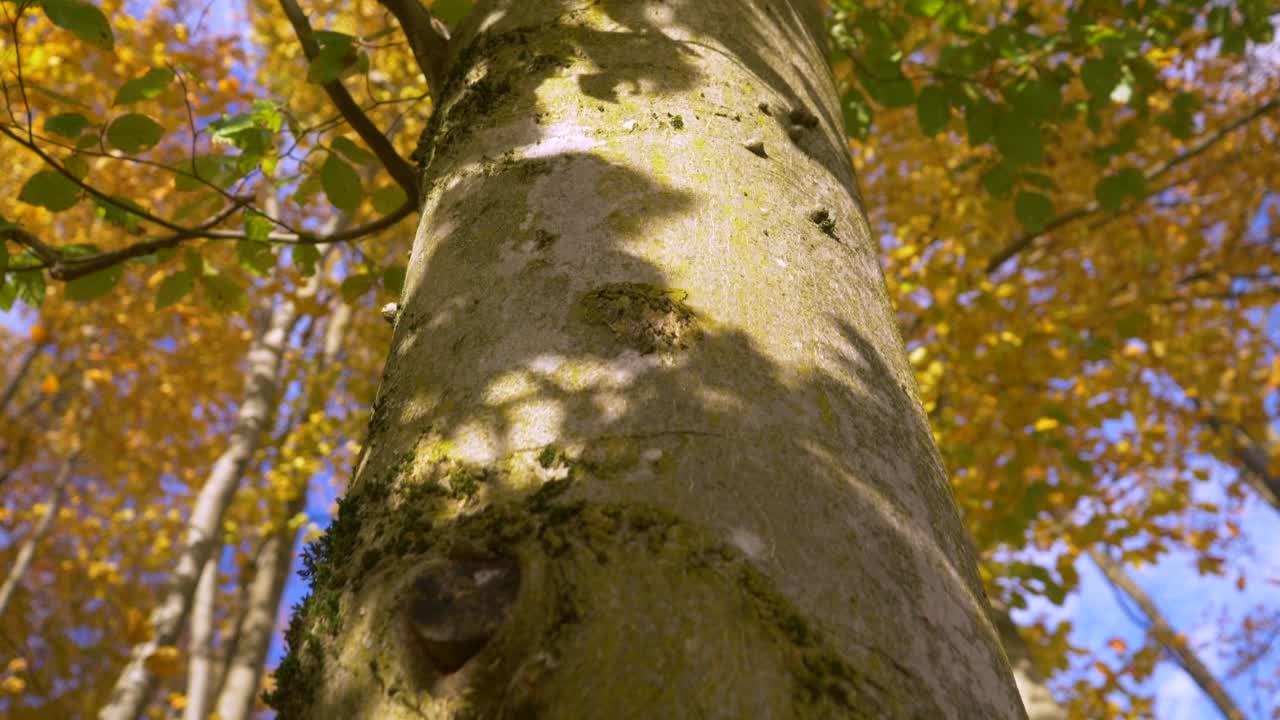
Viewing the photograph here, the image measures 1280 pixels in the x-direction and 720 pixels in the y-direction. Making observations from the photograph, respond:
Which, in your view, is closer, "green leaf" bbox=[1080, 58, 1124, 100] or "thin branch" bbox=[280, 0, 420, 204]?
"thin branch" bbox=[280, 0, 420, 204]

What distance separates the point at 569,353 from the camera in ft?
2.53

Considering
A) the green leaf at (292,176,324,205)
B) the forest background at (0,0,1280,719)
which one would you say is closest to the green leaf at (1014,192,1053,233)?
the forest background at (0,0,1280,719)

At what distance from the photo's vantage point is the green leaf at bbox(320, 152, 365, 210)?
1917 mm

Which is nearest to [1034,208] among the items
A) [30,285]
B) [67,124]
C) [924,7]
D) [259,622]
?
[924,7]

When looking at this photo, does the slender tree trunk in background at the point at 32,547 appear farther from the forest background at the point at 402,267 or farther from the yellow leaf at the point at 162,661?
the yellow leaf at the point at 162,661

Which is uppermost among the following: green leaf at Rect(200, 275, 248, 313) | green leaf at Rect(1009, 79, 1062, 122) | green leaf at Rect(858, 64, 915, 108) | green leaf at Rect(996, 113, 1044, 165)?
green leaf at Rect(858, 64, 915, 108)

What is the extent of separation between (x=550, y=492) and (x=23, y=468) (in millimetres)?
22181

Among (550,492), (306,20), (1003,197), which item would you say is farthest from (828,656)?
(1003,197)

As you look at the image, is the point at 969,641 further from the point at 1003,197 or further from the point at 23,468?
the point at 23,468

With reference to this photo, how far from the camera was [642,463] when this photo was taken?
2.22 feet

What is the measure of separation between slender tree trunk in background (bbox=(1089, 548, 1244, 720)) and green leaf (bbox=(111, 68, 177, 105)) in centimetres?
1460

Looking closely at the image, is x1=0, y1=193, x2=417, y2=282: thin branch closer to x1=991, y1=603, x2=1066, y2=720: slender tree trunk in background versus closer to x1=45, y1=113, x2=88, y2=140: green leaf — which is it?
x1=45, y1=113, x2=88, y2=140: green leaf

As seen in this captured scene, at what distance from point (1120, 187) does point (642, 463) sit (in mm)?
3323

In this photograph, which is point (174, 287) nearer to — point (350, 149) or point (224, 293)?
point (224, 293)
